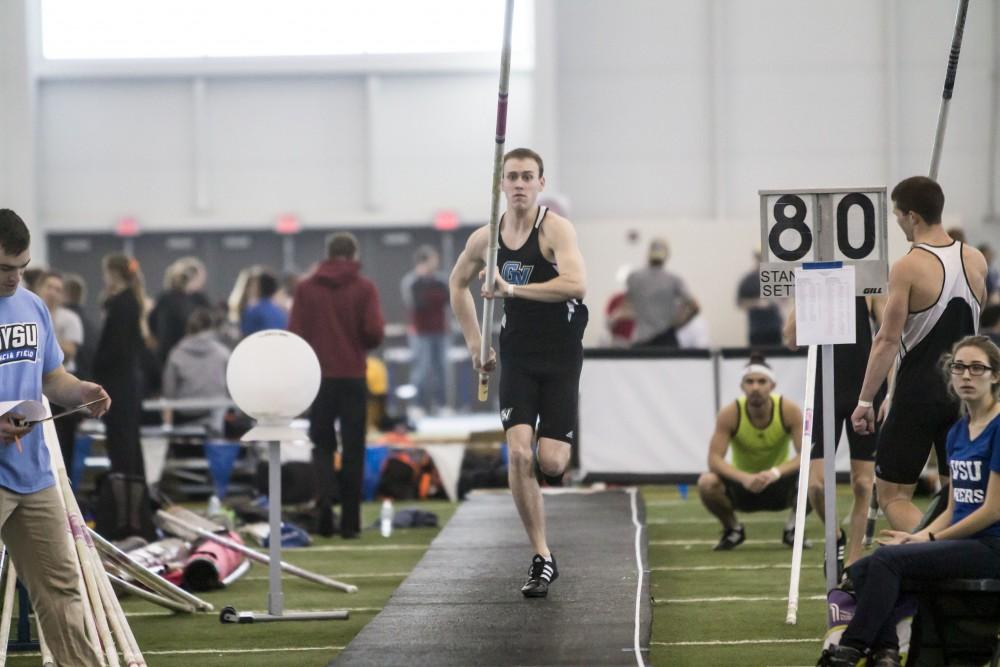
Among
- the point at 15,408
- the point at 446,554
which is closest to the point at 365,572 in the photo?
the point at 446,554

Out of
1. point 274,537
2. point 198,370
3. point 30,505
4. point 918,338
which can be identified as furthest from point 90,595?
point 198,370

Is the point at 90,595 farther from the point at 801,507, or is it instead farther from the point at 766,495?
the point at 766,495

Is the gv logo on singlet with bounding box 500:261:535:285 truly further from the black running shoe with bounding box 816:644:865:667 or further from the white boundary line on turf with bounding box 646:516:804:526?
the white boundary line on turf with bounding box 646:516:804:526

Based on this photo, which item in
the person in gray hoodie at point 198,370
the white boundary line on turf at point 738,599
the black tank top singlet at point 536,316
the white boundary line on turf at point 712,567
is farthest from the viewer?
the person in gray hoodie at point 198,370

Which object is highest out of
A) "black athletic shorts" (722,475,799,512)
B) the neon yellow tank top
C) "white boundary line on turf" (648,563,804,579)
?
the neon yellow tank top

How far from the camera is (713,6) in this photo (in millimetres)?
19422

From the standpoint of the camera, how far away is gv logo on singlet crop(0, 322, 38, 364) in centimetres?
521

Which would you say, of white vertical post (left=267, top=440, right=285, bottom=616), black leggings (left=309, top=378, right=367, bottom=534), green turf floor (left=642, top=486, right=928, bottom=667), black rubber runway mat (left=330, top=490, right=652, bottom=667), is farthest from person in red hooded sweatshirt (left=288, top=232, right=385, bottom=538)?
white vertical post (left=267, top=440, right=285, bottom=616)

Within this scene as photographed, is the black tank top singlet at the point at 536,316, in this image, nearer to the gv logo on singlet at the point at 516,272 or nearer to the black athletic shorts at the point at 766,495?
the gv logo on singlet at the point at 516,272

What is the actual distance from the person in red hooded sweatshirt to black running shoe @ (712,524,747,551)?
2550 millimetres

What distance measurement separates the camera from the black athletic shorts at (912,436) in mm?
6398

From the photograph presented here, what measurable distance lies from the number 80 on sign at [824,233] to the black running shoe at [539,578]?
150 cm

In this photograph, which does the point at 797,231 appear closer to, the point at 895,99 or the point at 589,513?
the point at 589,513

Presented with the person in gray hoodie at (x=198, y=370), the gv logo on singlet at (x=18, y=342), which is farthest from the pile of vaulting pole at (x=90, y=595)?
the person in gray hoodie at (x=198, y=370)
